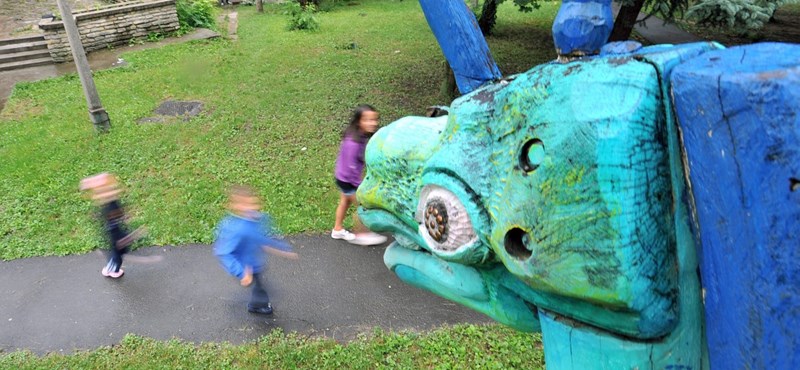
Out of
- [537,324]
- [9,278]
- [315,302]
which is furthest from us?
[9,278]

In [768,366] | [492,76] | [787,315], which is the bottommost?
[768,366]

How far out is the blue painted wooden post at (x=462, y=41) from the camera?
4.72ft

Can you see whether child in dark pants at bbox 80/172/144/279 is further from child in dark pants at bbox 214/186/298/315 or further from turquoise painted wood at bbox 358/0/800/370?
turquoise painted wood at bbox 358/0/800/370

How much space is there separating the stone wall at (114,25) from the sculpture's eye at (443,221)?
→ 45.2ft

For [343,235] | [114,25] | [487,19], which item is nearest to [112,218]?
[343,235]

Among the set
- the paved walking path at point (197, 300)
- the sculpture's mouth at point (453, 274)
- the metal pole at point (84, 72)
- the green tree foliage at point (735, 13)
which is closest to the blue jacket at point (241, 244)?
the paved walking path at point (197, 300)

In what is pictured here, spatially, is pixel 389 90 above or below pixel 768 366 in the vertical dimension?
below

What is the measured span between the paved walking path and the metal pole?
3560 mm

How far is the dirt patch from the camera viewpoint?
13.8m

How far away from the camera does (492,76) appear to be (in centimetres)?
149

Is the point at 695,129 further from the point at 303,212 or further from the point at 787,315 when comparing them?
the point at 303,212

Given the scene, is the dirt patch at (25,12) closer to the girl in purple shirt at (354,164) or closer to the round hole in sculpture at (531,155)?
the girl in purple shirt at (354,164)

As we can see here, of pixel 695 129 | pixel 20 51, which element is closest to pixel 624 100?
pixel 695 129

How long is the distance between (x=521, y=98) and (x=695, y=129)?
13.6 inches
